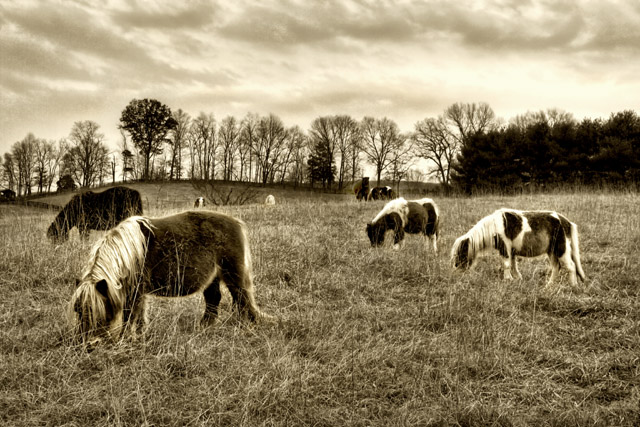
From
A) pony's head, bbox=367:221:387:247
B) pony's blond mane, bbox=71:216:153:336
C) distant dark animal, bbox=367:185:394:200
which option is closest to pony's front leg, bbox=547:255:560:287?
pony's head, bbox=367:221:387:247

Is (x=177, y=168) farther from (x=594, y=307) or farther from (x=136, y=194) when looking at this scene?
(x=594, y=307)

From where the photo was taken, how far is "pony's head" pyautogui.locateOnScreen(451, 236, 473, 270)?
7287 millimetres

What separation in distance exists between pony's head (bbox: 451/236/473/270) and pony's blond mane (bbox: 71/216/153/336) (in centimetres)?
523

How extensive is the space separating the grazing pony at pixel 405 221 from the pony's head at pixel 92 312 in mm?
6742

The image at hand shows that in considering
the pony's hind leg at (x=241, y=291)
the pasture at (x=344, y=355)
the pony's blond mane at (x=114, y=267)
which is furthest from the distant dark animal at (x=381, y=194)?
the pony's blond mane at (x=114, y=267)

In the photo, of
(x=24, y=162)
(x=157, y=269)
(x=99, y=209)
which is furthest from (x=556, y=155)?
(x=24, y=162)

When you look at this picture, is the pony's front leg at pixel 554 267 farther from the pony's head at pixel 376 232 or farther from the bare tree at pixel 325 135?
the bare tree at pixel 325 135

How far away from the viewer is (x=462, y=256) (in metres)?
7.39

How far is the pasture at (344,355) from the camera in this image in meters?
2.77

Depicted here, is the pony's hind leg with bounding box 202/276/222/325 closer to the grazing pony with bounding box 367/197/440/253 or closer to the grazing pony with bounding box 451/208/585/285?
the grazing pony with bounding box 451/208/585/285

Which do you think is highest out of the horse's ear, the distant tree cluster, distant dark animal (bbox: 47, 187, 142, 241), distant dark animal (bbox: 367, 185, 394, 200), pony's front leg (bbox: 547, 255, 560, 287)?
the distant tree cluster

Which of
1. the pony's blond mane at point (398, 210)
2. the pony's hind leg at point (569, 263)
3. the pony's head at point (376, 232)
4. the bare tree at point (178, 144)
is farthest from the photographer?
the bare tree at point (178, 144)

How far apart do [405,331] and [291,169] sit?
→ 57693mm

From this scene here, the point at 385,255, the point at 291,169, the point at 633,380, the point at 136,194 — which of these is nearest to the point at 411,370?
the point at 633,380
